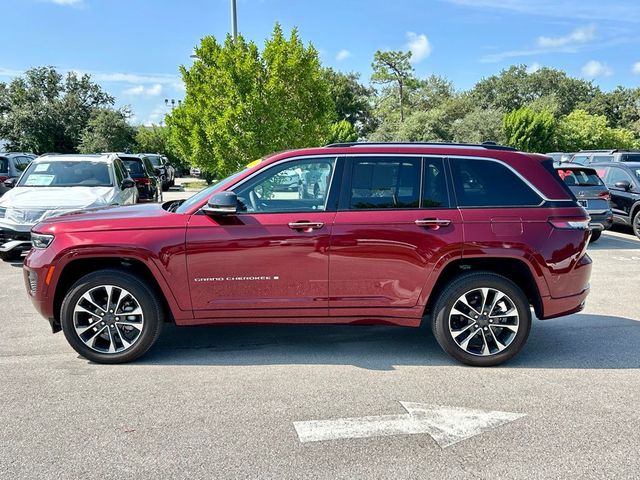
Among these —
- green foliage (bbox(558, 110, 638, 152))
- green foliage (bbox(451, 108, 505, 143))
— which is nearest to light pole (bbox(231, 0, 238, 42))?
green foliage (bbox(451, 108, 505, 143))

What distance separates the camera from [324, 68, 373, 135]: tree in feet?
204

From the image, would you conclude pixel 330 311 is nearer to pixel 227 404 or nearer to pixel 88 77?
pixel 227 404

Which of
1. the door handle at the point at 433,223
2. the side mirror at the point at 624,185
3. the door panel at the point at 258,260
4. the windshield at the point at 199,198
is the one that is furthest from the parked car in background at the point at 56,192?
the side mirror at the point at 624,185

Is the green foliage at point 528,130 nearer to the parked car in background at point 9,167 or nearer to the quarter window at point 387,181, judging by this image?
the parked car in background at point 9,167

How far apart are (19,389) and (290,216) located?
252cm

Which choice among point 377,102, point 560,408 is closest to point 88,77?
point 377,102

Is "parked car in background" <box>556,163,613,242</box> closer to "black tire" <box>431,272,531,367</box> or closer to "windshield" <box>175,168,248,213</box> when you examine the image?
"black tire" <box>431,272,531,367</box>

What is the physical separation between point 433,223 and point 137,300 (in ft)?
8.54

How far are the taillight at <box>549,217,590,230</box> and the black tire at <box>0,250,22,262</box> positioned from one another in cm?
781

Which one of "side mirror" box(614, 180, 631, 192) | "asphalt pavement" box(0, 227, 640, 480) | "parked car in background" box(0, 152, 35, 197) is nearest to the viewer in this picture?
"asphalt pavement" box(0, 227, 640, 480)

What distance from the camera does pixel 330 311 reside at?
4.64m

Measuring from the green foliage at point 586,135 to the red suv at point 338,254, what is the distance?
4781 centimetres

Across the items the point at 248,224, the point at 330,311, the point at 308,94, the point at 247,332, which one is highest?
the point at 308,94

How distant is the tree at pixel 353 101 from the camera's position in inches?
2450
